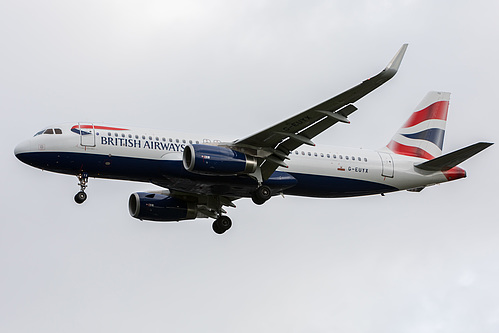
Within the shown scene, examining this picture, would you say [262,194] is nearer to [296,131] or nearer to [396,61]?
[296,131]

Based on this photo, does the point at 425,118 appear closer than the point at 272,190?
No

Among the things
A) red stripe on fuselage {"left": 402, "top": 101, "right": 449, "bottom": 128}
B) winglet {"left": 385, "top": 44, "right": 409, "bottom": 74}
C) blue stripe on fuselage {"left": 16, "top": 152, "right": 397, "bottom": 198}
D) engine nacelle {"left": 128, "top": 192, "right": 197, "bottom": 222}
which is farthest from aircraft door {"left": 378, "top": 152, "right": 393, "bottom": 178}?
winglet {"left": 385, "top": 44, "right": 409, "bottom": 74}

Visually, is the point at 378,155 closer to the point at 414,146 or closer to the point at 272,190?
the point at 414,146

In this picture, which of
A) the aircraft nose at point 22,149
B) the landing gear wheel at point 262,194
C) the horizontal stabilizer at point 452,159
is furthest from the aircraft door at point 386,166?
the aircraft nose at point 22,149

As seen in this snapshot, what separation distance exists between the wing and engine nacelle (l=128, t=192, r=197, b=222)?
5.98 meters

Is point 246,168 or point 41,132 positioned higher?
point 41,132

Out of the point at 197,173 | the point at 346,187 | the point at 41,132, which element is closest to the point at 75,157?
the point at 41,132

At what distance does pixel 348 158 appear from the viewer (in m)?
43.7

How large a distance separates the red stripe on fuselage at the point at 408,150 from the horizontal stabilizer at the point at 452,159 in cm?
185

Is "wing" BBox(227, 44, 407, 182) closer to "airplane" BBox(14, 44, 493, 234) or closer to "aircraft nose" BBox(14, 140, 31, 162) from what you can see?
"airplane" BBox(14, 44, 493, 234)

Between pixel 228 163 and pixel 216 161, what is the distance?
2.03 feet

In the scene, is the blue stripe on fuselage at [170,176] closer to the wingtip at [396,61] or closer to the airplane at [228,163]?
the airplane at [228,163]

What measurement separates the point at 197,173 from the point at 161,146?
2.42 metres

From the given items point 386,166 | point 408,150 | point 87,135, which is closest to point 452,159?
point 386,166
